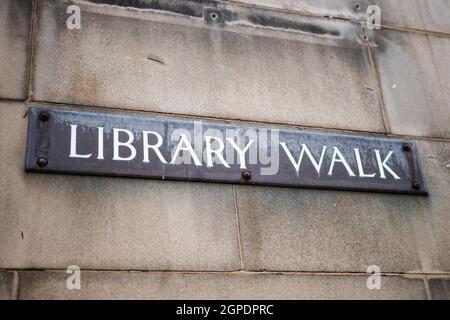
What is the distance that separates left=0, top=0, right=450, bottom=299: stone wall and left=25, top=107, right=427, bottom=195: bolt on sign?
6cm

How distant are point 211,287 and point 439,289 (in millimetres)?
1216

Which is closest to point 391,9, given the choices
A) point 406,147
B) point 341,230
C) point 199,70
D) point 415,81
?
point 415,81

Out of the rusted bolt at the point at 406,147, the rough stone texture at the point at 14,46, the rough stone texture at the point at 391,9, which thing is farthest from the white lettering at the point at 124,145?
the rusted bolt at the point at 406,147

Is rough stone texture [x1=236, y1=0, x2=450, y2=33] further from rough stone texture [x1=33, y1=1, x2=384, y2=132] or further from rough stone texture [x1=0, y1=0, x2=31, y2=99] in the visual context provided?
rough stone texture [x1=0, y1=0, x2=31, y2=99]

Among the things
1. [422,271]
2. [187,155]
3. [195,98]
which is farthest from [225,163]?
[422,271]

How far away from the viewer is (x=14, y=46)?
2770mm

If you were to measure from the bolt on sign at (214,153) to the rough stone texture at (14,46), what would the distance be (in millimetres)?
168

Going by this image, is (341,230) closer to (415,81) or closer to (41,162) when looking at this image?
(415,81)

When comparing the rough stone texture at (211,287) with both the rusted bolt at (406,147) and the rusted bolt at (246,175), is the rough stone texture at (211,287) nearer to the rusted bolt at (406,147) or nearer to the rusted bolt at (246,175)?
the rusted bolt at (246,175)

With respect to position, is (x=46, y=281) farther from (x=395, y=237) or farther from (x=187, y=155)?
(x=395, y=237)

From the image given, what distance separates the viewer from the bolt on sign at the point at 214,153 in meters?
2.61

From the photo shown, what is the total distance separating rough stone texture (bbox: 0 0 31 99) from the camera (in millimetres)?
2682

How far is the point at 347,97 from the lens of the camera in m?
3.32

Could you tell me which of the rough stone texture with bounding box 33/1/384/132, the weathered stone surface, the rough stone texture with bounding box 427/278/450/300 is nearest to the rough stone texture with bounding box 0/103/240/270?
the rough stone texture with bounding box 33/1/384/132
